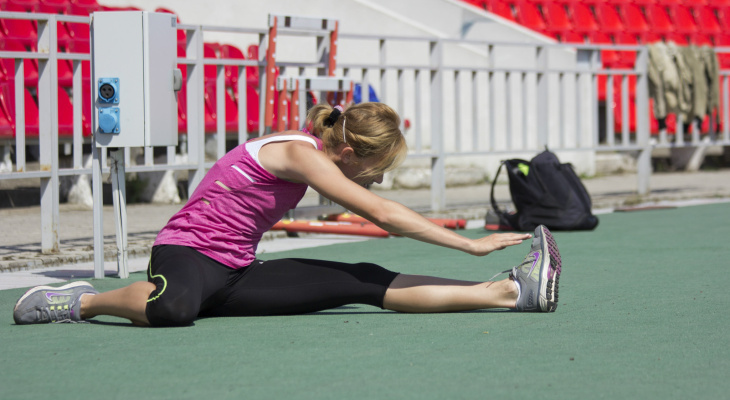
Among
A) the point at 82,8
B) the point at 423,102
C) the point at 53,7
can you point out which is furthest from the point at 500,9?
the point at 53,7

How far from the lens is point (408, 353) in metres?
3.08

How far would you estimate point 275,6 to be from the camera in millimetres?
11438

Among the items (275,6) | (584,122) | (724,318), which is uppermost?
(275,6)

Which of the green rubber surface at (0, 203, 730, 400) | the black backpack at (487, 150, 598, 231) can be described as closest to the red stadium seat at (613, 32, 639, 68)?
the black backpack at (487, 150, 598, 231)

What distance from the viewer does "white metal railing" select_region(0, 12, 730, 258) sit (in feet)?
19.0

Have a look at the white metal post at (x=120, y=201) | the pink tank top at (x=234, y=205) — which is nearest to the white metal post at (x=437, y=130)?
the white metal post at (x=120, y=201)

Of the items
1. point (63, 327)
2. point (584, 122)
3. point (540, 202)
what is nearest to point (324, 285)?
point (63, 327)

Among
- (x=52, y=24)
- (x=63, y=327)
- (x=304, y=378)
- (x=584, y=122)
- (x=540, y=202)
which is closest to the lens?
(x=304, y=378)

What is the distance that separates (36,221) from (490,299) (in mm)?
4802

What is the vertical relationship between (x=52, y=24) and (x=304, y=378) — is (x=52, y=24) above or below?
above

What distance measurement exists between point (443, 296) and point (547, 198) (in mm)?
3513

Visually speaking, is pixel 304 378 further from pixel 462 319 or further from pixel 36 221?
pixel 36 221

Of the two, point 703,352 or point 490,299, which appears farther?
point 490,299

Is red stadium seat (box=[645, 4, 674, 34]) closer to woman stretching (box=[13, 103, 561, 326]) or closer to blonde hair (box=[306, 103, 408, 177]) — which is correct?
woman stretching (box=[13, 103, 561, 326])
